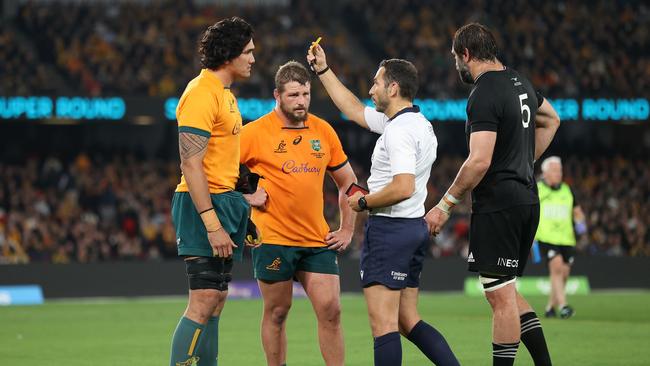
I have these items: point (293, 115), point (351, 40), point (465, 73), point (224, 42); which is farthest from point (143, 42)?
point (224, 42)

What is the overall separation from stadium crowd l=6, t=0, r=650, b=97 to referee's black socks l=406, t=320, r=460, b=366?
786 inches

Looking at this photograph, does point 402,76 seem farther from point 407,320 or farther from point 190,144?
point 407,320

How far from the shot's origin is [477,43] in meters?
8.00

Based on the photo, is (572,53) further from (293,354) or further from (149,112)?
(293,354)

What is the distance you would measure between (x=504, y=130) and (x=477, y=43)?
0.66 meters

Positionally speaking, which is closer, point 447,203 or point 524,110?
point 447,203

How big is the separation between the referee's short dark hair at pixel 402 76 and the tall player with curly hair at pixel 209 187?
0.96 m

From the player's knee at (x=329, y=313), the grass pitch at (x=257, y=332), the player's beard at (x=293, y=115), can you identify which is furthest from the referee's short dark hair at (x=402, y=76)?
the grass pitch at (x=257, y=332)

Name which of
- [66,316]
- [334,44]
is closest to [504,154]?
[66,316]

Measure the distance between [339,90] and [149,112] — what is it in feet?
62.2

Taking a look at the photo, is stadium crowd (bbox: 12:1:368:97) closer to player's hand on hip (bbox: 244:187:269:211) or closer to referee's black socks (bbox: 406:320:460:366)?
player's hand on hip (bbox: 244:187:269:211)

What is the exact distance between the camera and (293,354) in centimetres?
1173

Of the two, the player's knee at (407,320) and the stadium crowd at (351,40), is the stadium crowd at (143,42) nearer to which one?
the stadium crowd at (351,40)

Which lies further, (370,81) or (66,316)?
(370,81)
